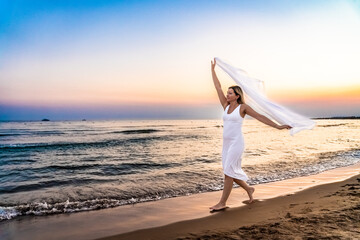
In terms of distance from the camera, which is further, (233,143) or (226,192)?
(226,192)

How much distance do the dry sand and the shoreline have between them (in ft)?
0.81

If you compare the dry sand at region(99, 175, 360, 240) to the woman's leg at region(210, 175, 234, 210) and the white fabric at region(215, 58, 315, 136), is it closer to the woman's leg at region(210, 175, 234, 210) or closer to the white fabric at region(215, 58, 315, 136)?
the woman's leg at region(210, 175, 234, 210)

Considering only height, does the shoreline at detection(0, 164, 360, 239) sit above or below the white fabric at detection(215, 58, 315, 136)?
below

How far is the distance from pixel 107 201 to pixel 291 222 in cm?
445

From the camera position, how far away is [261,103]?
567 cm

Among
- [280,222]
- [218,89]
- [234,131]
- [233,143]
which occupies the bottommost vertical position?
[280,222]

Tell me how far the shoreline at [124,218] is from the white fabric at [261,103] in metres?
2.06

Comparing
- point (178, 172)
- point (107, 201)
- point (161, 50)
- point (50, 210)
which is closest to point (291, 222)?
point (107, 201)

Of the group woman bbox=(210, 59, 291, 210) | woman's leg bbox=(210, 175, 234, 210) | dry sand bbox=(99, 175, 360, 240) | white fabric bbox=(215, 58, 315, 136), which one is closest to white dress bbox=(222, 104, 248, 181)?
woman bbox=(210, 59, 291, 210)

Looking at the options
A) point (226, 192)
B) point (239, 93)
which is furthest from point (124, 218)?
point (239, 93)

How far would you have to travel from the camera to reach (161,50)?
20641 millimetres

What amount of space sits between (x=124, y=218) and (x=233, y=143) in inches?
109

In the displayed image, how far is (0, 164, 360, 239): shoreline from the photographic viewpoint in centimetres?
463

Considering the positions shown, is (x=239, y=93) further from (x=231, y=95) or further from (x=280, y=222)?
(x=280, y=222)
